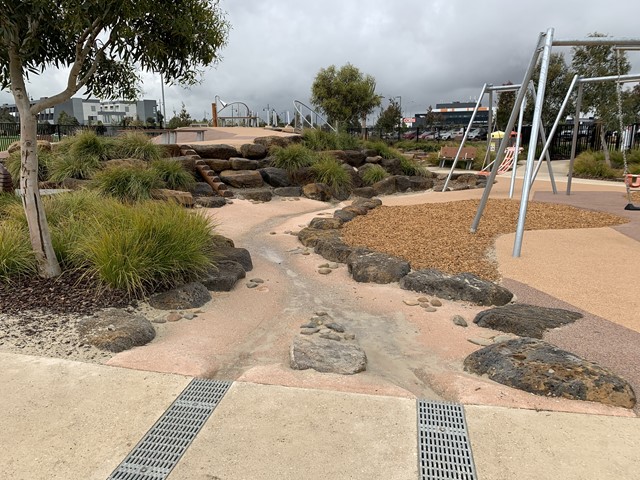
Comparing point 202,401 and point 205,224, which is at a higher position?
point 205,224

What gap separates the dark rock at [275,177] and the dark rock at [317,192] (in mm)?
570

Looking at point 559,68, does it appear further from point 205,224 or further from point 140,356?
point 140,356

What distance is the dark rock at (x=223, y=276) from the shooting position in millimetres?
5203

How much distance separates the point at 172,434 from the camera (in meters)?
2.49

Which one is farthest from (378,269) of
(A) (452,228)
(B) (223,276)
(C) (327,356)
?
(A) (452,228)

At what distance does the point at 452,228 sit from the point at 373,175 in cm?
699

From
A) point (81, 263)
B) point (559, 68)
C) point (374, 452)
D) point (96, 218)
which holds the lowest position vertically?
point (374, 452)

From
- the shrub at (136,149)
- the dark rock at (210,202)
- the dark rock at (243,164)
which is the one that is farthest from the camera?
the dark rock at (243,164)

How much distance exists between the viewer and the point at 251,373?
315 cm

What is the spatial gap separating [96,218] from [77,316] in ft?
5.53

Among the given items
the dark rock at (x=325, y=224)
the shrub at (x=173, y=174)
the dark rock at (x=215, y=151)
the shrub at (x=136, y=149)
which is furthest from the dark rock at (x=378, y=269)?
the dark rock at (x=215, y=151)

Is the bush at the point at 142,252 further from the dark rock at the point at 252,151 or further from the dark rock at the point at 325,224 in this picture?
the dark rock at the point at 252,151

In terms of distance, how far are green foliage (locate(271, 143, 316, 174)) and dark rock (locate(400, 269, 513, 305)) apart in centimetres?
837

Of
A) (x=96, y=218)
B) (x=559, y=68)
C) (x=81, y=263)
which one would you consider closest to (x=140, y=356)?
(x=81, y=263)
